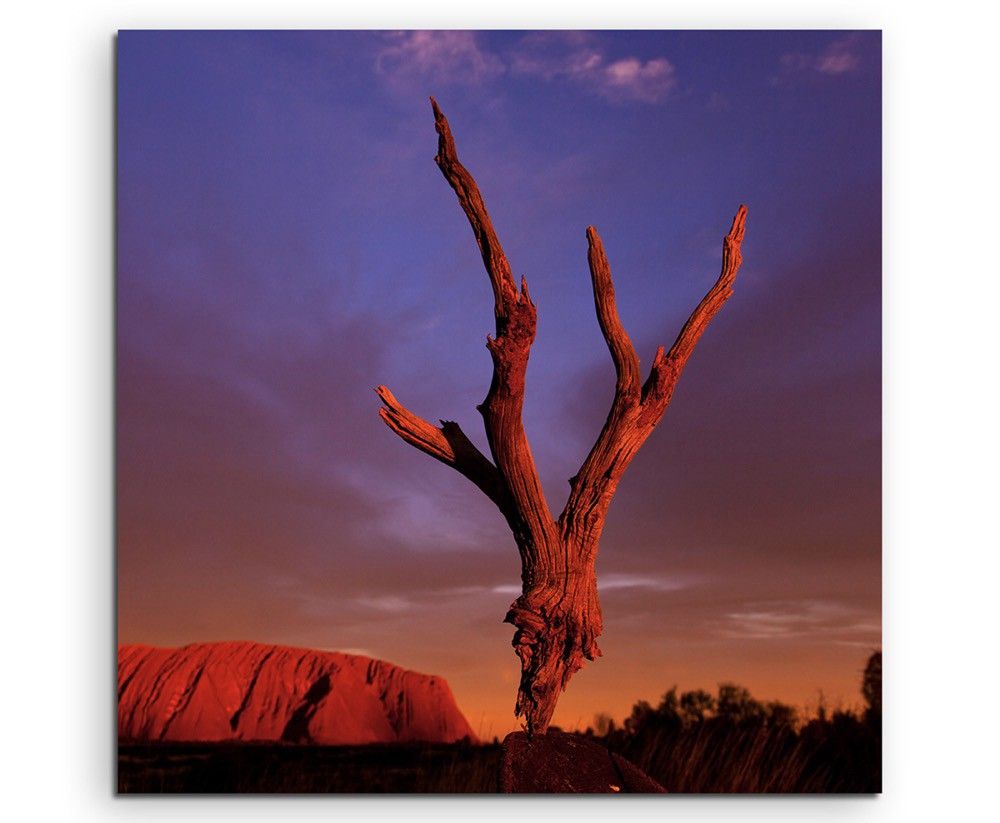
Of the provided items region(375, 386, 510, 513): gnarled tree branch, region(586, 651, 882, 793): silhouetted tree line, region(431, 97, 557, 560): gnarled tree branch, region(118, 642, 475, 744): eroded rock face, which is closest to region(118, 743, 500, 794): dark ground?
region(118, 642, 475, 744): eroded rock face

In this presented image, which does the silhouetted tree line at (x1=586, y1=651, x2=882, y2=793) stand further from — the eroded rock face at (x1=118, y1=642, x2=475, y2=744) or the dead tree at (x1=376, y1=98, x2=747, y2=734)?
the eroded rock face at (x1=118, y1=642, x2=475, y2=744)

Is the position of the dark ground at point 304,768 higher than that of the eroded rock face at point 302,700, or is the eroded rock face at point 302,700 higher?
the eroded rock face at point 302,700

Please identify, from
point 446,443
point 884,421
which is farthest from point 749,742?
point 446,443

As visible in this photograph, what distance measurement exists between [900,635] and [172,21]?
377 centimetres

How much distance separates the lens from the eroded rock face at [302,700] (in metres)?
5.43

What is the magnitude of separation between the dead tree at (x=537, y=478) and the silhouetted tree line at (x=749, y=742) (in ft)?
1.69

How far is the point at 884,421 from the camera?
5203 mm

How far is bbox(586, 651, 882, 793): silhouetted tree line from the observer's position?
17.1 feet

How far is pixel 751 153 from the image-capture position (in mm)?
5562

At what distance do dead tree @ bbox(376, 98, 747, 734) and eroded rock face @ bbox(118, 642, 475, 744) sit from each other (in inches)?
21.2

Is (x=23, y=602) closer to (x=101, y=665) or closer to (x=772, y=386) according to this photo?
(x=101, y=665)

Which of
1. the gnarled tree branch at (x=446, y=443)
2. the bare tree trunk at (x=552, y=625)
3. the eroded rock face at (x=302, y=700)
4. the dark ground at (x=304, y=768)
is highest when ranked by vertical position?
the gnarled tree branch at (x=446, y=443)

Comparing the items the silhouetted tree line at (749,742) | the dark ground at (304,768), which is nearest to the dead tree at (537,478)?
the dark ground at (304,768)

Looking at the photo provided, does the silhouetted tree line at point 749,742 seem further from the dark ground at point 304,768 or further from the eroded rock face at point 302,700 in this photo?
the eroded rock face at point 302,700
